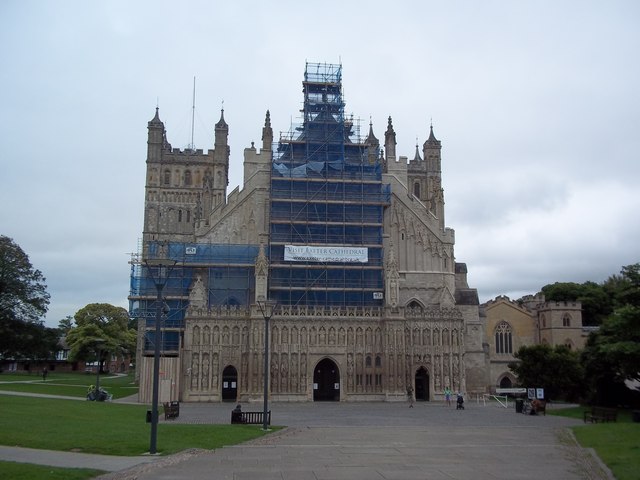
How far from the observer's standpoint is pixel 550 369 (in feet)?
189

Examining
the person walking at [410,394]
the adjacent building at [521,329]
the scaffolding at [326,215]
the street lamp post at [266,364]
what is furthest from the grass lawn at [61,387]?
the adjacent building at [521,329]

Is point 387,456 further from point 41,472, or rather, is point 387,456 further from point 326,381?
point 326,381

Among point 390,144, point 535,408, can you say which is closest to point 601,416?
point 535,408

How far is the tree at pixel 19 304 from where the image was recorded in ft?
230

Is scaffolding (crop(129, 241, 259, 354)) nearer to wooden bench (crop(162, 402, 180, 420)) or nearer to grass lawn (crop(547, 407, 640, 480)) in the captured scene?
wooden bench (crop(162, 402, 180, 420))

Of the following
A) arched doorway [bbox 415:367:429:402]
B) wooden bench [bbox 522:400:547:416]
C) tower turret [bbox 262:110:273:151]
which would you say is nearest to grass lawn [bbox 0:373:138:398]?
arched doorway [bbox 415:367:429:402]

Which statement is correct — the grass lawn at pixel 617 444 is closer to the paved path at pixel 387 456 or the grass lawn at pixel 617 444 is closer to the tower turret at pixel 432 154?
the paved path at pixel 387 456

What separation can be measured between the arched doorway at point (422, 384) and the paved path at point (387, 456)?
25.3m

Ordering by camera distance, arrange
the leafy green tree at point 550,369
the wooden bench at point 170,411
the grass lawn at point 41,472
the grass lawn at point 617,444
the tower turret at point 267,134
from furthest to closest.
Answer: the tower turret at point 267,134, the leafy green tree at point 550,369, the wooden bench at point 170,411, the grass lawn at point 617,444, the grass lawn at point 41,472

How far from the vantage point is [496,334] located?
81750mm

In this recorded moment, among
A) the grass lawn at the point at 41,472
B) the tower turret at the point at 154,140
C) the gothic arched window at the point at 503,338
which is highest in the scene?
the tower turret at the point at 154,140

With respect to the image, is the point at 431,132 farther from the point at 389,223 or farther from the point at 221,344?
the point at 221,344

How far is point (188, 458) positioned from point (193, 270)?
44494mm

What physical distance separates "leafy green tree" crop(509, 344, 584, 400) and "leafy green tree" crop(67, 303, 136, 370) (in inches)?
Result: 2131
